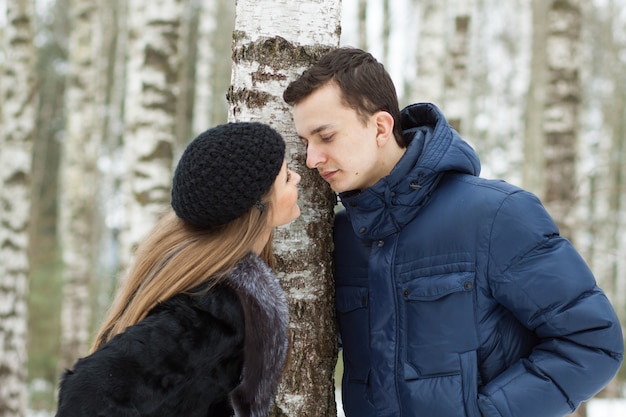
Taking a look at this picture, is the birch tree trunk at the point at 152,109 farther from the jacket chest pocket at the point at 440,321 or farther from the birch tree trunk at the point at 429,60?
the jacket chest pocket at the point at 440,321

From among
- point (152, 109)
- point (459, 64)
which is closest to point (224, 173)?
point (152, 109)

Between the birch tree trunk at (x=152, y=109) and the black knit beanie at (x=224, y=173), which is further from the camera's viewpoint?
the birch tree trunk at (x=152, y=109)

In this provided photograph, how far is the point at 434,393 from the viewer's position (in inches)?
85.4

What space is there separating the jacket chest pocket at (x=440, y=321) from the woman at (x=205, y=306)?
438 mm

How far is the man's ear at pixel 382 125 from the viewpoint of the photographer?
240 centimetres

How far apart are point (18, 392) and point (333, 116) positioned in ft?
18.4

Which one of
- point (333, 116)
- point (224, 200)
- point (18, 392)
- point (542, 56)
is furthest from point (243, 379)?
point (542, 56)

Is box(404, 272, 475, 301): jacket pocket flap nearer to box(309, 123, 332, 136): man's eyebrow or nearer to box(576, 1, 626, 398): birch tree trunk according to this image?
box(309, 123, 332, 136): man's eyebrow

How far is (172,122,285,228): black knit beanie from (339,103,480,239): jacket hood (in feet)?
1.29

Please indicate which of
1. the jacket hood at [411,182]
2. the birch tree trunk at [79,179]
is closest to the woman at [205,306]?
the jacket hood at [411,182]

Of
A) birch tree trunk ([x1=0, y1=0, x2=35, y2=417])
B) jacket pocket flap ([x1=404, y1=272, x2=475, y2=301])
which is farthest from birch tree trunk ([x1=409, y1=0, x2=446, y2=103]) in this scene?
jacket pocket flap ([x1=404, y1=272, x2=475, y2=301])

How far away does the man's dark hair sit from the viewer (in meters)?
2.34

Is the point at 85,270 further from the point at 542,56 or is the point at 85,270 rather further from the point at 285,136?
the point at 542,56

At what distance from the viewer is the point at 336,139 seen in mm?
2350
